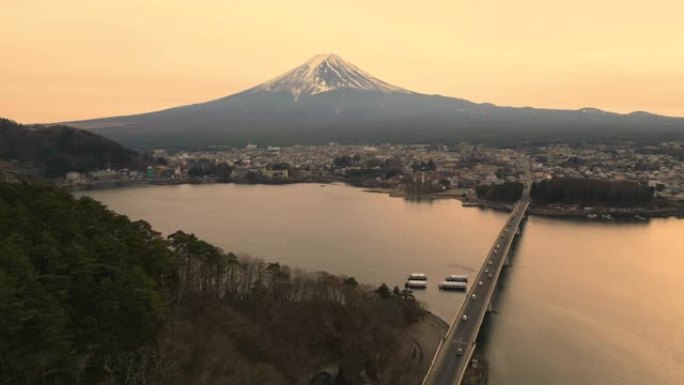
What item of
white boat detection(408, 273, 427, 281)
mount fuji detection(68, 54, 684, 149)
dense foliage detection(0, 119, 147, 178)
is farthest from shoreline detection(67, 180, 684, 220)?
mount fuji detection(68, 54, 684, 149)

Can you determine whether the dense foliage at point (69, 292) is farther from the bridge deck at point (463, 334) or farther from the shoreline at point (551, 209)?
the shoreline at point (551, 209)

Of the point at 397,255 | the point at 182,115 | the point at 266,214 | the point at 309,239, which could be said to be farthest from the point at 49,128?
the point at 182,115

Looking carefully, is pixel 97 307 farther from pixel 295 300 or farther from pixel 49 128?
pixel 49 128

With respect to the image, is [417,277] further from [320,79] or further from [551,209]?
[320,79]

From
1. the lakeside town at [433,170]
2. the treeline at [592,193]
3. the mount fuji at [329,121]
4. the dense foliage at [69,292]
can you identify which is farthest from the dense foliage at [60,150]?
the dense foliage at [69,292]

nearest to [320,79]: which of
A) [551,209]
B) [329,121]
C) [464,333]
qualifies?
[329,121]
